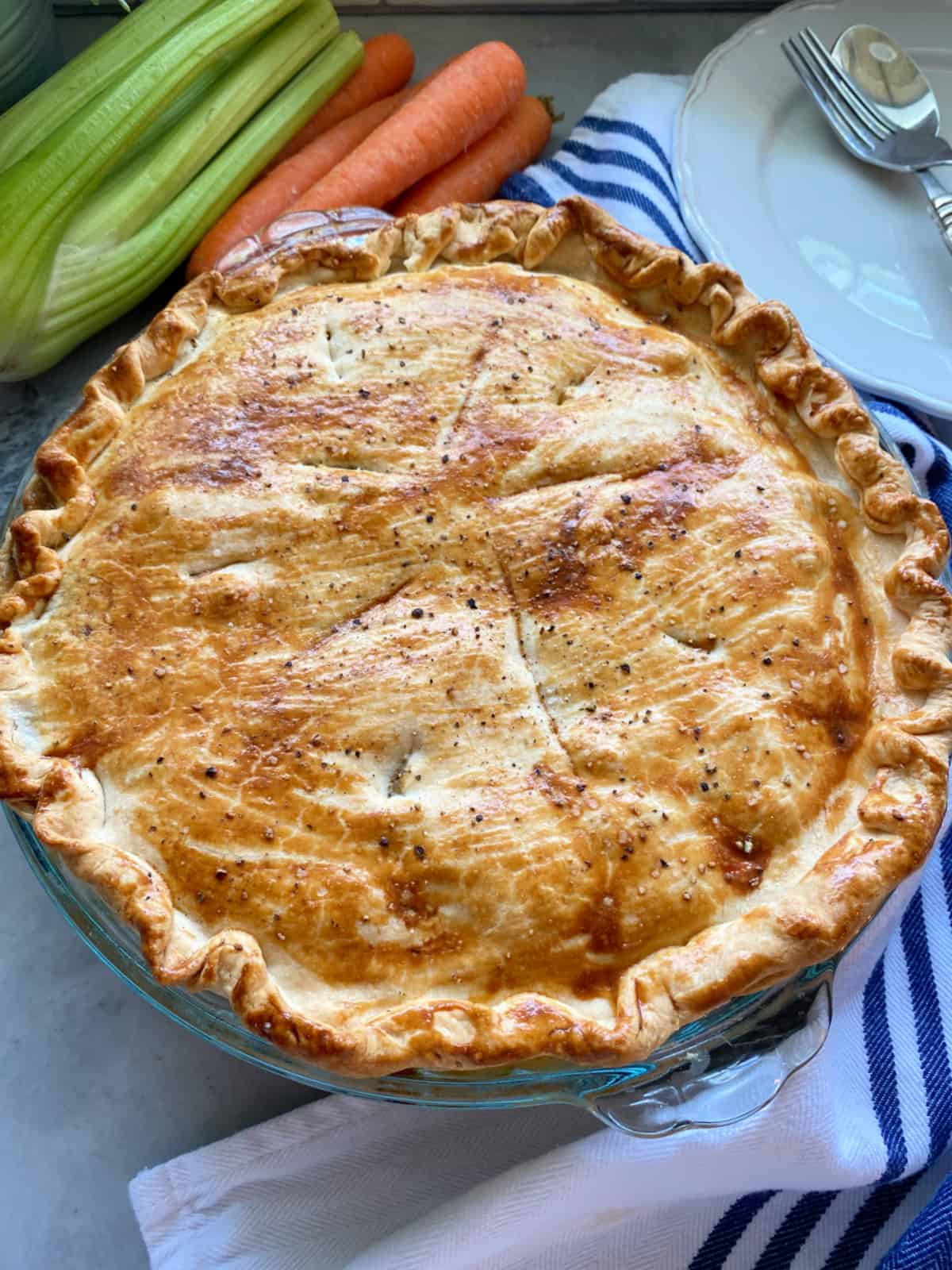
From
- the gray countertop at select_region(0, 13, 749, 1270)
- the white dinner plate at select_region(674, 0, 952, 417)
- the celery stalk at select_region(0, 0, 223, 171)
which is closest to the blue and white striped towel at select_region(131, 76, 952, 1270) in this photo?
the gray countertop at select_region(0, 13, 749, 1270)

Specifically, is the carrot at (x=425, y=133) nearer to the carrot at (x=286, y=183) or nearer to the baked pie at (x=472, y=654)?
the carrot at (x=286, y=183)

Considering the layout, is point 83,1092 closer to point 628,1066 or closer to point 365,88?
point 628,1066

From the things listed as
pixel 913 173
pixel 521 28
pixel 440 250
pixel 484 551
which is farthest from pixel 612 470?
pixel 521 28

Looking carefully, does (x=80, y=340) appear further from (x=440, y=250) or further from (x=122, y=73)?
(x=440, y=250)

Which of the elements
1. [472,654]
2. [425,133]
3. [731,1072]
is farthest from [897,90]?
[731,1072]

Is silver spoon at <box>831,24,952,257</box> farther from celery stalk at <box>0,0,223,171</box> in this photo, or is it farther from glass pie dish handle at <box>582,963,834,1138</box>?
glass pie dish handle at <box>582,963,834,1138</box>

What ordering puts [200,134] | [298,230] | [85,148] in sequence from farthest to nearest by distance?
[200,134] → [85,148] → [298,230]
